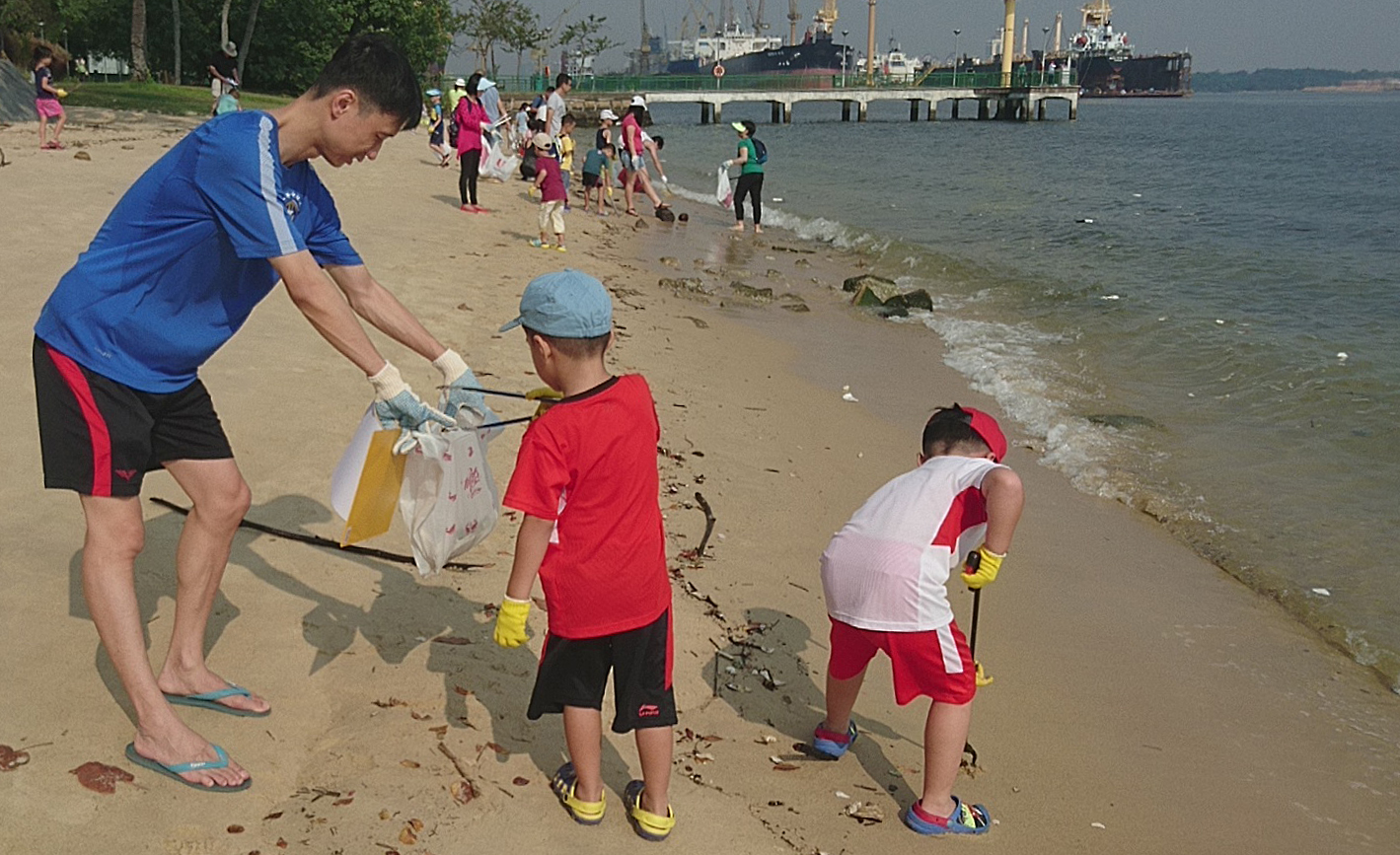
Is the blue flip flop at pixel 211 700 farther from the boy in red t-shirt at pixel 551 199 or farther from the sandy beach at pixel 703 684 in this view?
the boy in red t-shirt at pixel 551 199

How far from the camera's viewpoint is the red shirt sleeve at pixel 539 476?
2779 millimetres

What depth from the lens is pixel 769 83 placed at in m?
74.9

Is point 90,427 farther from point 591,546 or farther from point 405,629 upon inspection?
point 405,629

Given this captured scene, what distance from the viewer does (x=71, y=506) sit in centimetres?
446

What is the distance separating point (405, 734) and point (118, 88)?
33473 mm

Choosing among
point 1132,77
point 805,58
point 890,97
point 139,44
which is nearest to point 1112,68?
point 1132,77

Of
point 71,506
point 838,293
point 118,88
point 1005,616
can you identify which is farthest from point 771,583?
point 118,88

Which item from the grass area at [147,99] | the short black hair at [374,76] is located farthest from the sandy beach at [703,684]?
the grass area at [147,99]

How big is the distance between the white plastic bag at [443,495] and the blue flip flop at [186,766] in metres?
0.71

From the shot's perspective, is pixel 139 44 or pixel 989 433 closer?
pixel 989 433

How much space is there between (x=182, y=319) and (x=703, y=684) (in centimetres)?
205

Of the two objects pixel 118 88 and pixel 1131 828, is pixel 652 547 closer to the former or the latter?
pixel 1131 828

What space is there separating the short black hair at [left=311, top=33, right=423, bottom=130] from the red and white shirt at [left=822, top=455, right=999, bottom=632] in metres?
1.67

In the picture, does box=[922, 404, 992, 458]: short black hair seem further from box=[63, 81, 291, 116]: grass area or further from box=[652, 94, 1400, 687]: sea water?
box=[63, 81, 291, 116]: grass area
